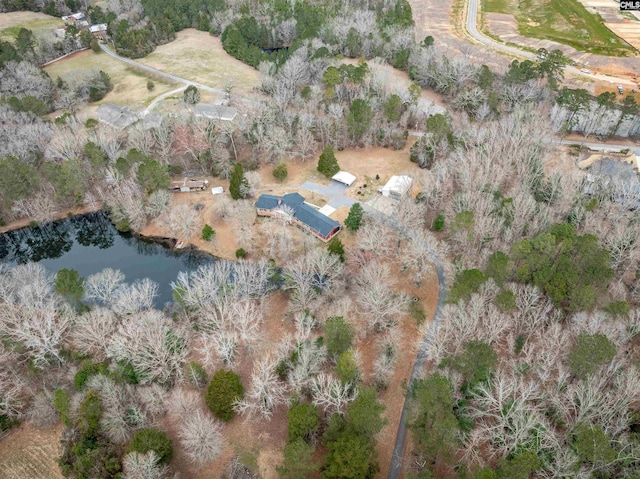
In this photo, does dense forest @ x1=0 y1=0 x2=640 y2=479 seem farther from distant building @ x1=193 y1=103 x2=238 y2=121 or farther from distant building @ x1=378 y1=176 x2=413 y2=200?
distant building @ x1=193 y1=103 x2=238 y2=121

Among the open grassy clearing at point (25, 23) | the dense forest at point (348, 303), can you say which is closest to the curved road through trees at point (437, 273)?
the dense forest at point (348, 303)

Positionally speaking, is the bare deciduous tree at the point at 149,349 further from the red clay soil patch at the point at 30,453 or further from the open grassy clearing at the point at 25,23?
the open grassy clearing at the point at 25,23

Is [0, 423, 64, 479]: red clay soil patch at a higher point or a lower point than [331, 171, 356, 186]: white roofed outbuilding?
lower

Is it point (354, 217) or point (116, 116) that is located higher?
point (116, 116)

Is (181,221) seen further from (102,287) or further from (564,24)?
(564,24)

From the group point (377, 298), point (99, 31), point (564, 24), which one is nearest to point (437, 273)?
point (377, 298)

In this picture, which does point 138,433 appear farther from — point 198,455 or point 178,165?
point 178,165

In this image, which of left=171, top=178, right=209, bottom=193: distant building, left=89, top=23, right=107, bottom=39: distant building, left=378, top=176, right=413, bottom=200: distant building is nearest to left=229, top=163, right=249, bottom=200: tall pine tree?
left=171, top=178, right=209, bottom=193: distant building
